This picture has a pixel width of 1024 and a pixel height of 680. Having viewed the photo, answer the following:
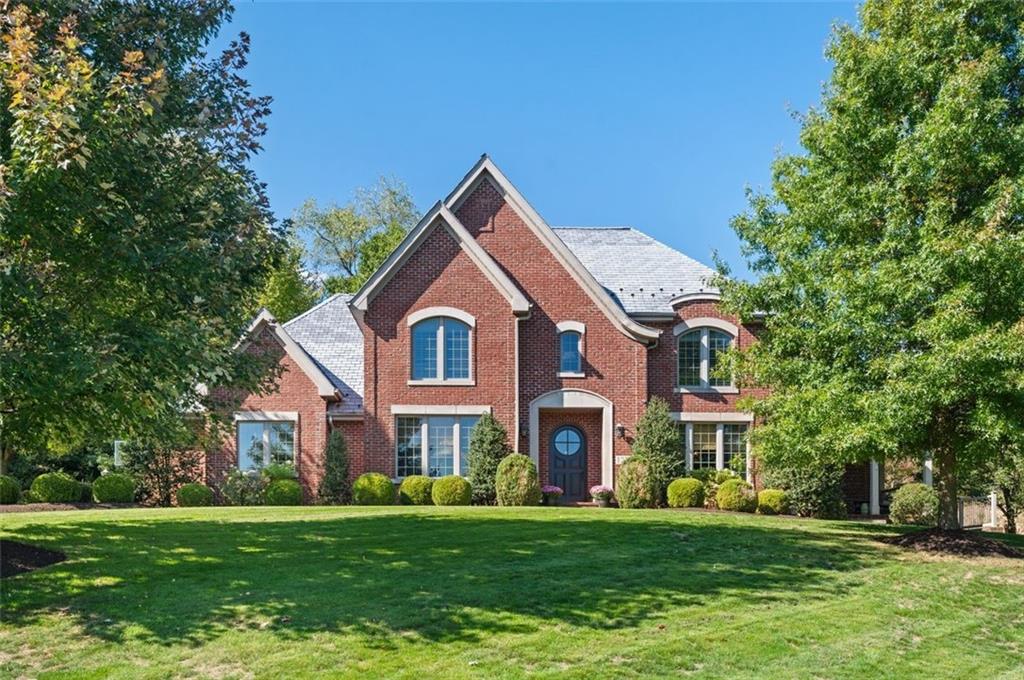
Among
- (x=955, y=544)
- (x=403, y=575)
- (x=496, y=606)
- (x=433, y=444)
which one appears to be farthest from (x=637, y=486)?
(x=496, y=606)

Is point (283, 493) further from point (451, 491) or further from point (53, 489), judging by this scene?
point (53, 489)

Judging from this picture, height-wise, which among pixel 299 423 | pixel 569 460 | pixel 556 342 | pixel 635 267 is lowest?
pixel 569 460

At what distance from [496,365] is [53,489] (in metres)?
12.7

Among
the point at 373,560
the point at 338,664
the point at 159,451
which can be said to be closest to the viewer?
the point at 338,664

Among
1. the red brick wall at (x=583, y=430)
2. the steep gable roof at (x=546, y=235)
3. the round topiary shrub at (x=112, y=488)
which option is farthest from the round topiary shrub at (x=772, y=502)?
the round topiary shrub at (x=112, y=488)

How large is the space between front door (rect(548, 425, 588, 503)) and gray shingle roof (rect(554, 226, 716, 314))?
4273 millimetres

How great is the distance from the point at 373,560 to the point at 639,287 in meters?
17.3

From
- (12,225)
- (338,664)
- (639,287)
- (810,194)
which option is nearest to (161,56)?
(12,225)

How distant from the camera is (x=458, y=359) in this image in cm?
2625

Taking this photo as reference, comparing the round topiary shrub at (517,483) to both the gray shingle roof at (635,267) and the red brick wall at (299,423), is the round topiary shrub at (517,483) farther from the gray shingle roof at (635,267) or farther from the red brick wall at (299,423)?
the gray shingle roof at (635,267)

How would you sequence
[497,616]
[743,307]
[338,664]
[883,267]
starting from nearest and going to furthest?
[338,664]
[497,616]
[883,267]
[743,307]

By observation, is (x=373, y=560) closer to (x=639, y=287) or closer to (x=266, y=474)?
(x=266, y=474)

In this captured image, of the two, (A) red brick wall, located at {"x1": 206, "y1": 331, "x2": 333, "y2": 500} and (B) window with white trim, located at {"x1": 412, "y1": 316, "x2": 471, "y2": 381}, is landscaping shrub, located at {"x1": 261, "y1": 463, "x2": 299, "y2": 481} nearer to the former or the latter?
(A) red brick wall, located at {"x1": 206, "y1": 331, "x2": 333, "y2": 500}

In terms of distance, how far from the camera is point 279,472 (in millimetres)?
25672
